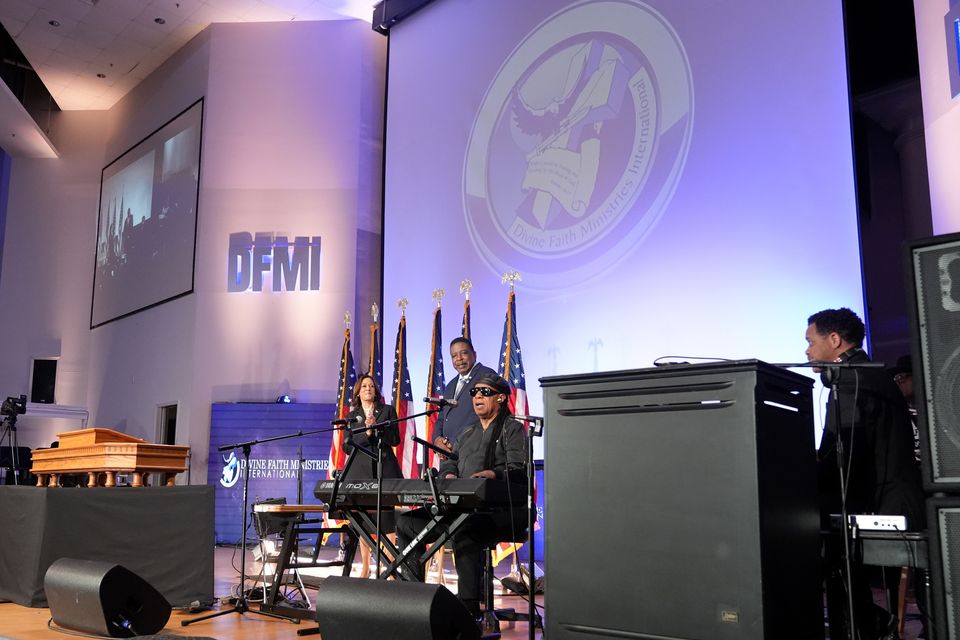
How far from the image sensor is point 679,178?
19.8 ft

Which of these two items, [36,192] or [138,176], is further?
[36,192]

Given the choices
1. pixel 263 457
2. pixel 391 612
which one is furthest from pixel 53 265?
pixel 391 612

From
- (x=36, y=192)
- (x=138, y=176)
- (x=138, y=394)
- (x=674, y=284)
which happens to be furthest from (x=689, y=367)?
(x=36, y=192)

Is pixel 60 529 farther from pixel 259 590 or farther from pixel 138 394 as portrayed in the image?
pixel 138 394

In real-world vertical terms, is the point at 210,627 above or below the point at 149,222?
below

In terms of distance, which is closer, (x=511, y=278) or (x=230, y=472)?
(x=511, y=278)

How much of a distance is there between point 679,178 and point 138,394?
7.99 m

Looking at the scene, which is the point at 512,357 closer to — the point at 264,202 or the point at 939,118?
the point at 939,118

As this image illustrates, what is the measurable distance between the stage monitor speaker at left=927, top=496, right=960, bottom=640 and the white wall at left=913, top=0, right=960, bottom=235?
10.1 ft

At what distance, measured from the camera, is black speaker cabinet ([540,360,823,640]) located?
5.10 feet

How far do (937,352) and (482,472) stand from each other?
2253 mm

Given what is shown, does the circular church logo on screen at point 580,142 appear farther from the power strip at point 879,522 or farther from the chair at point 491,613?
the power strip at point 879,522

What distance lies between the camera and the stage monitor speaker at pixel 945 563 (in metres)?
1.71

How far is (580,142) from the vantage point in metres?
6.75
